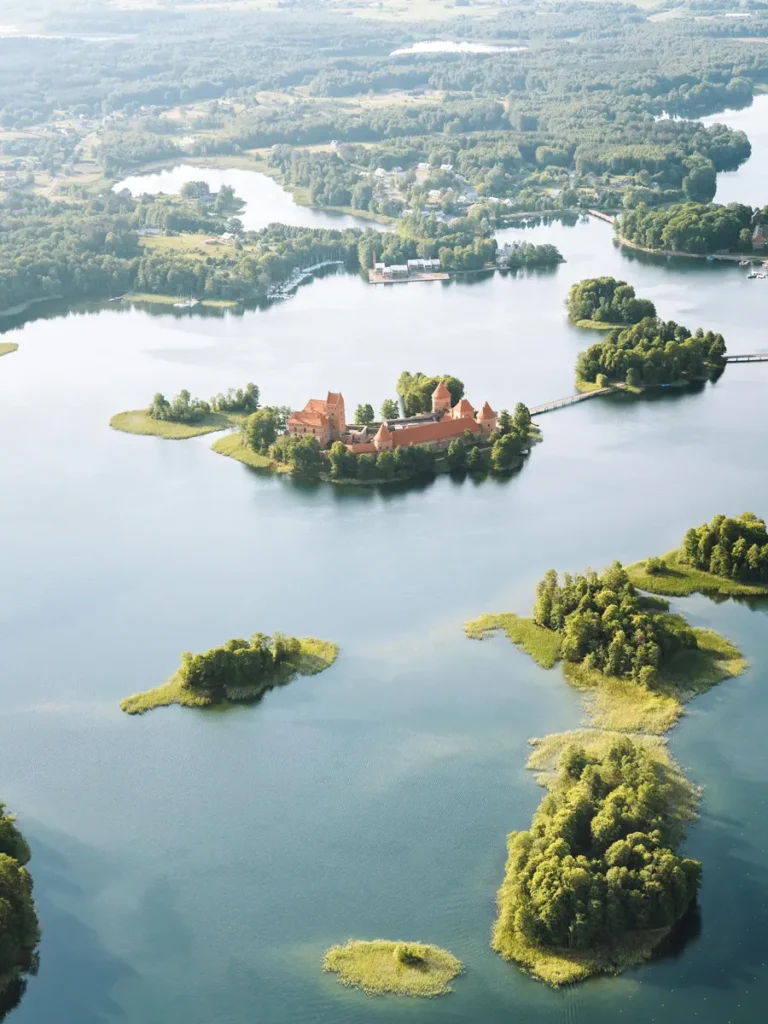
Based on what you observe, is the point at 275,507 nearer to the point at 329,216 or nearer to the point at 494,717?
the point at 494,717

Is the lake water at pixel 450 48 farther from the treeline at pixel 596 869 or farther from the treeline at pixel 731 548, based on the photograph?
the treeline at pixel 596 869

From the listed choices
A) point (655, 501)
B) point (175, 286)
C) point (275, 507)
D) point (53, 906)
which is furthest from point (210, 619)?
point (175, 286)

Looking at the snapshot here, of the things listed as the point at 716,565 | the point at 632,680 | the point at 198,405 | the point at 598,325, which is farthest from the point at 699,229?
the point at 632,680

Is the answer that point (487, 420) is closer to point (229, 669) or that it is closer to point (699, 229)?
point (229, 669)

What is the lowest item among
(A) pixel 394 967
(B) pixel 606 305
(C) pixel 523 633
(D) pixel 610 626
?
(A) pixel 394 967

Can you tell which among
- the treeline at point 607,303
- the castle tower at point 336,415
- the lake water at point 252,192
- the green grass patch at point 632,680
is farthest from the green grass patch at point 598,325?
the green grass patch at point 632,680

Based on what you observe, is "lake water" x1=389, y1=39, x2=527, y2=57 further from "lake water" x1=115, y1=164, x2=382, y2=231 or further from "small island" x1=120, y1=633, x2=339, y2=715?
"small island" x1=120, y1=633, x2=339, y2=715
